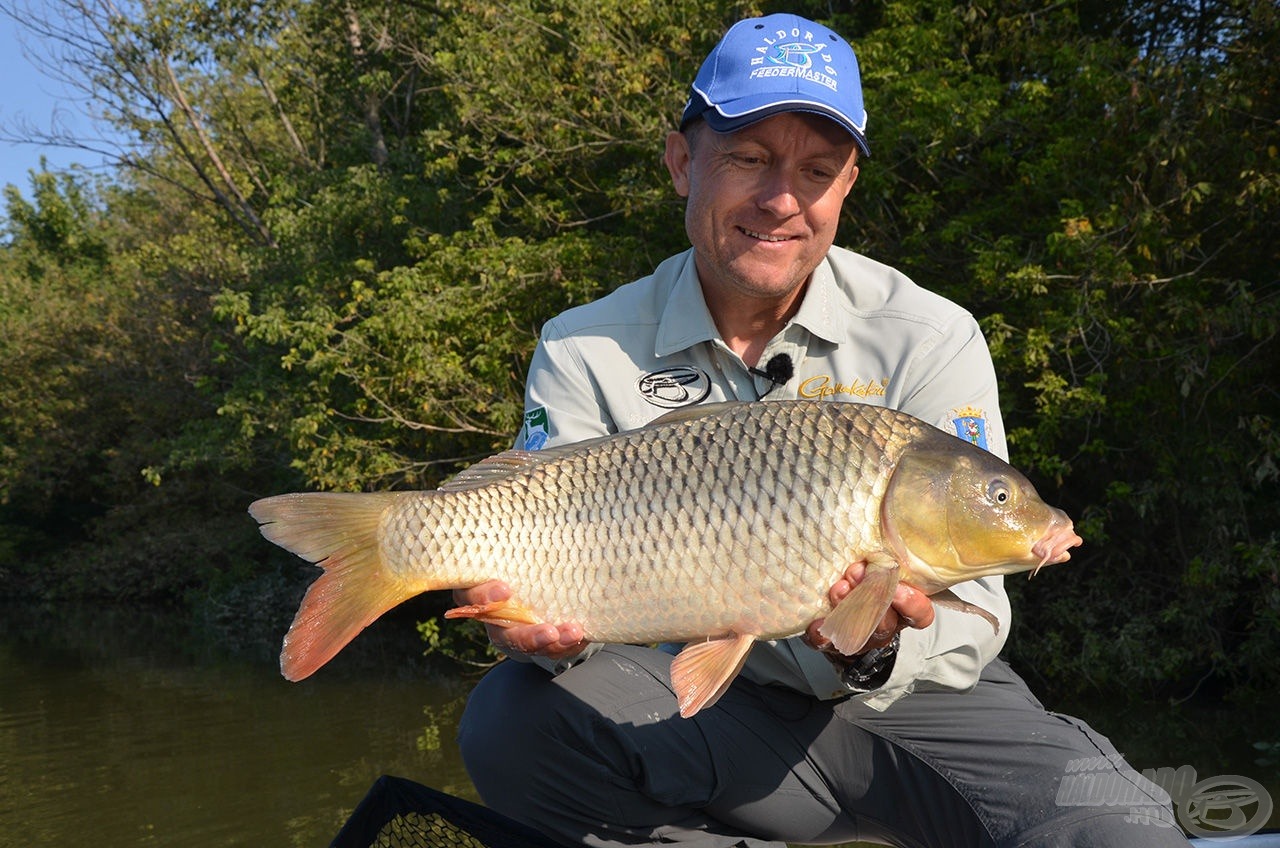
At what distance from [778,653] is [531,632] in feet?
1.96

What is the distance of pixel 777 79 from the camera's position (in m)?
2.59

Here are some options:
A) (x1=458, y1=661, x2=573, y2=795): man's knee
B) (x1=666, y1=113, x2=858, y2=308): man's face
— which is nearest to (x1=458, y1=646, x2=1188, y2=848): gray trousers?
(x1=458, y1=661, x2=573, y2=795): man's knee

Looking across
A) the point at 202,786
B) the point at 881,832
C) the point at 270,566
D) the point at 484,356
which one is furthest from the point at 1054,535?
the point at 270,566

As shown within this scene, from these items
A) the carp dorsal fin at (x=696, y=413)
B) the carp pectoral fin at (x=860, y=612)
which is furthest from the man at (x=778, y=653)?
the carp dorsal fin at (x=696, y=413)

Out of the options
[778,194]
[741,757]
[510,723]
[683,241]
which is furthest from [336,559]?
[683,241]

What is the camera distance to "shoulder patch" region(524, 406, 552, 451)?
2.72 m

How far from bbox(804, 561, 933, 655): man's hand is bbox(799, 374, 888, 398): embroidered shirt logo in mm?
656

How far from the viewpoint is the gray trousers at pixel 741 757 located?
94.4 inches

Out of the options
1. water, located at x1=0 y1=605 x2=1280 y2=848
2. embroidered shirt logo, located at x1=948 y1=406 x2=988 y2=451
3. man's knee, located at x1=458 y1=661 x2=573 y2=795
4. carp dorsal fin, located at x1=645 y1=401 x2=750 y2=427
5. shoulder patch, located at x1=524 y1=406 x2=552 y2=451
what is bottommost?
water, located at x1=0 y1=605 x2=1280 y2=848

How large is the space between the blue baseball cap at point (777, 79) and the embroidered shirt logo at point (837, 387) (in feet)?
1.60

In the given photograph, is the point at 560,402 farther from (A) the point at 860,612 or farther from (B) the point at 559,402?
(A) the point at 860,612

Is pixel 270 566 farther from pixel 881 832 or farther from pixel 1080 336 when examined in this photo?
pixel 881 832

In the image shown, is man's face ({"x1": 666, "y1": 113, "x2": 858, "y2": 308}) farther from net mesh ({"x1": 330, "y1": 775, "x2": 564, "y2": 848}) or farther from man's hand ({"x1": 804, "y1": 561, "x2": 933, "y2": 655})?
net mesh ({"x1": 330, "y1": 775, "x2": 564, "y2": 848})

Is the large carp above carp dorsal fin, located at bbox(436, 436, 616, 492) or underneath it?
underneath
